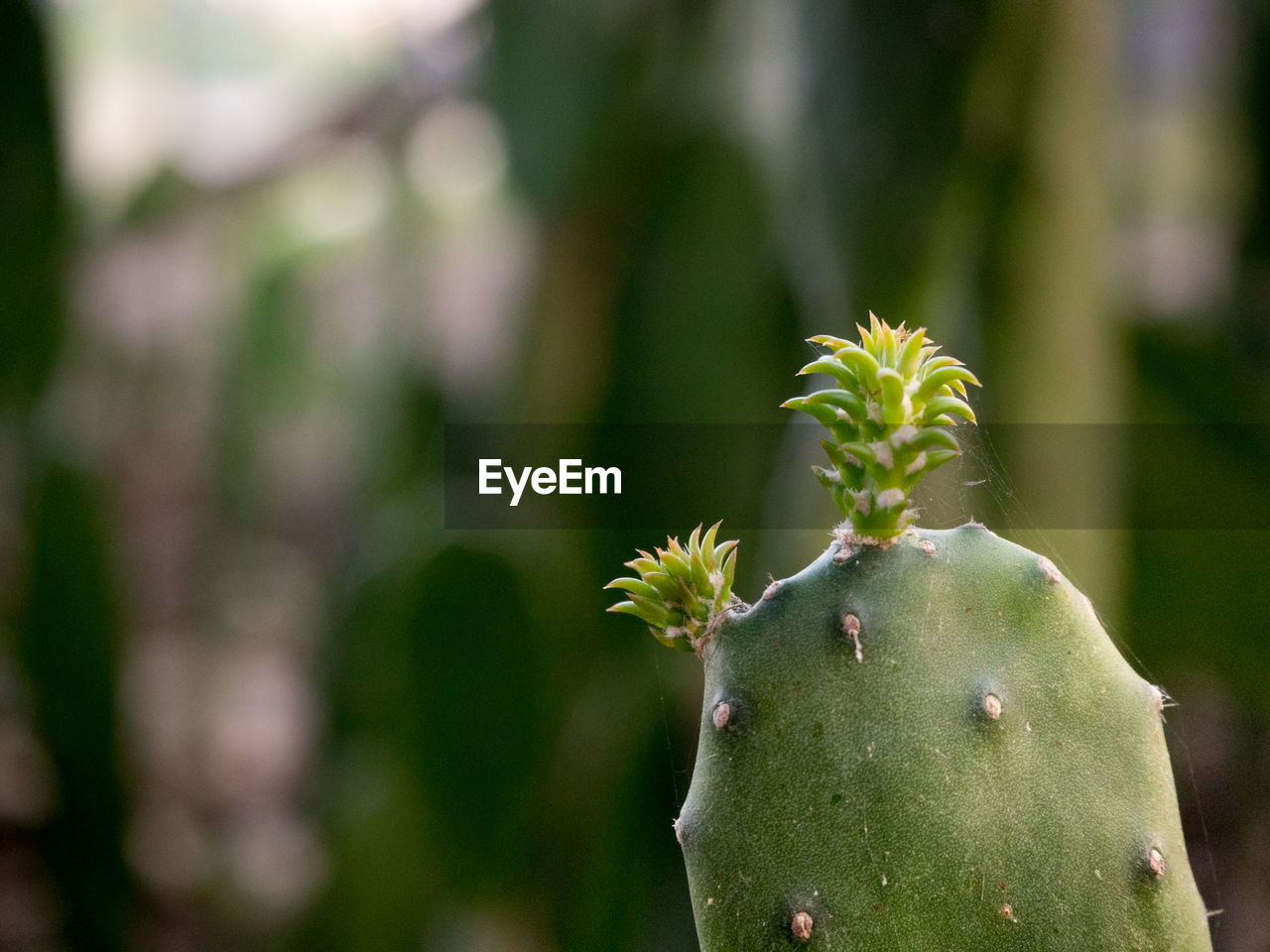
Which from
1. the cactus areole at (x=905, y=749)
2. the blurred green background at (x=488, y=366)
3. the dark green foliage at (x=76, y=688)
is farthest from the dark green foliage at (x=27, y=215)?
the cactus areole at (x=905, y=749)

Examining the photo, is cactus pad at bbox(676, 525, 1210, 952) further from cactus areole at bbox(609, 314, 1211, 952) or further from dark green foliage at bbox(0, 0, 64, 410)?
dark green foliage at bbox(0, 0, 64, 410)

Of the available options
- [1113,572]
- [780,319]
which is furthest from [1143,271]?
[1113,572]

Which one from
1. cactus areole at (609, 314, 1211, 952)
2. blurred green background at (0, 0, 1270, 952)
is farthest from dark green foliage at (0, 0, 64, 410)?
cactus areole at (609, 314, 1211, 952)

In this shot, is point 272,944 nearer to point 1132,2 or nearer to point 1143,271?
point 1143,271

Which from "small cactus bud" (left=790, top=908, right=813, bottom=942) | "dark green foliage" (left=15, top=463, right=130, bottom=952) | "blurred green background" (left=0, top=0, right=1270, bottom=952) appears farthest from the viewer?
"dark green foliage" (left=15, top=463, right=130, bottom=952)

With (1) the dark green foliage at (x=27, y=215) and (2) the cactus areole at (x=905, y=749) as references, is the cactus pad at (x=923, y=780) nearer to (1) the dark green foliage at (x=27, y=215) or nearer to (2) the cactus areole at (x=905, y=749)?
(2) the cactus areole at (x=905, y=749)

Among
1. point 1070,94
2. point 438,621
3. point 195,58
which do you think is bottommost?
point 438,621
